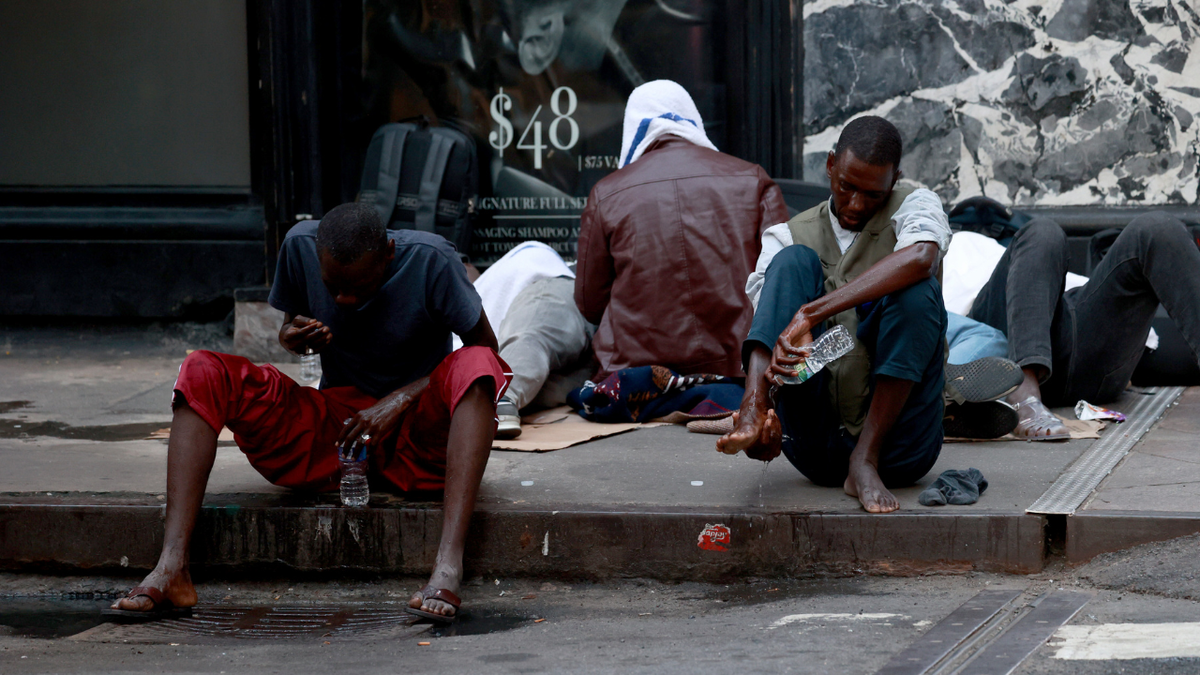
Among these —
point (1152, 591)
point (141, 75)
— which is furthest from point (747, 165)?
point (141, 75)

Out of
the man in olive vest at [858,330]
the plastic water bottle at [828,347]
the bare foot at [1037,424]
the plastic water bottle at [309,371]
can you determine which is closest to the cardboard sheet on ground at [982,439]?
the bare foot at [1037,424]

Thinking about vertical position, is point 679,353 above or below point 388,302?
below

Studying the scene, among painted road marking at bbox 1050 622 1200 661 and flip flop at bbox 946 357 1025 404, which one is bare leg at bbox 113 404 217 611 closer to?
painted road marking at bbox 1050 622 1200 661

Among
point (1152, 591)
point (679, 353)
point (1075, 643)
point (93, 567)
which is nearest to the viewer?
point (1075, 643)

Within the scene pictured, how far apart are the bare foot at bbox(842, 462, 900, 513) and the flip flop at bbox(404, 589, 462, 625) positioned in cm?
111

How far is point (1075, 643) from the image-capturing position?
240 cm

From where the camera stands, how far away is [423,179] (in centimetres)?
620

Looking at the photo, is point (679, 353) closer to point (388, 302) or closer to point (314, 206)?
point (388, 302)

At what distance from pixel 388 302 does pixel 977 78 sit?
12.4 feet

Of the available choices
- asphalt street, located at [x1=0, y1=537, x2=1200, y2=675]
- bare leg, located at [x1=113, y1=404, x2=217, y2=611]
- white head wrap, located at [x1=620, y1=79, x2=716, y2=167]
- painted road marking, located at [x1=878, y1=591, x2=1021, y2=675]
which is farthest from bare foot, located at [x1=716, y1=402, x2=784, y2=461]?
white head wrap, located at [x1=620, y1=79, x2=716, y2=167]


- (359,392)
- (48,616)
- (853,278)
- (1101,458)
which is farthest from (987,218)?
(48,616)

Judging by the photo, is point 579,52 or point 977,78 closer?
point 977,78

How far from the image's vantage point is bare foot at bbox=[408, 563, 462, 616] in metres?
2.81

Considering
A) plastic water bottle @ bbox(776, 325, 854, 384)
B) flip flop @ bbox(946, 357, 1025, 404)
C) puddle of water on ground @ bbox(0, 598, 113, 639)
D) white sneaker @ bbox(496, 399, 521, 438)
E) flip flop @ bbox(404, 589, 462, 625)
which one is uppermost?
plastic water bottle @ bbox(776, 325, 854, 384)
